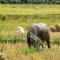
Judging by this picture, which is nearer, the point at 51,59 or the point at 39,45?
the point at 51,59

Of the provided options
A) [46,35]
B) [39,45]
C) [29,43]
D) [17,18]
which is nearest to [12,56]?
[39,45]

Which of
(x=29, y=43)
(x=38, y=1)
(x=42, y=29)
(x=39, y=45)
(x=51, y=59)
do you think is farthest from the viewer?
(x=38, y=1)

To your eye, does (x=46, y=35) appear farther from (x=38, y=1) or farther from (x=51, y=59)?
(x=38, y=1)

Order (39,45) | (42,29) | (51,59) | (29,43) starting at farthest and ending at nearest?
(42,29)
(29,43)
(39,45)
(51,59)

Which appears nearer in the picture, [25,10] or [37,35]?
[37,35]

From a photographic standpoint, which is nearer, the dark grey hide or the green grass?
the dark grey hide

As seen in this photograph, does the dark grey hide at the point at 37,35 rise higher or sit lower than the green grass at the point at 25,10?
higher

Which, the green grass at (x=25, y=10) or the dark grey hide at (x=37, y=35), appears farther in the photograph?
the green grass at (x=25, y=10)

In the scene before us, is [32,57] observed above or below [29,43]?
above

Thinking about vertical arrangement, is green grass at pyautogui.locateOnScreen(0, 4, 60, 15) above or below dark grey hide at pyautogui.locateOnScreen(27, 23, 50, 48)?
below

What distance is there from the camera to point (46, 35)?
11945mm

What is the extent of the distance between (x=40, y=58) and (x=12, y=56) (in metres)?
0.61

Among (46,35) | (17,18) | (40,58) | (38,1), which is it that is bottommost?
(38,1)

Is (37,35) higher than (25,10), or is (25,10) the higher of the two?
(37,35)
